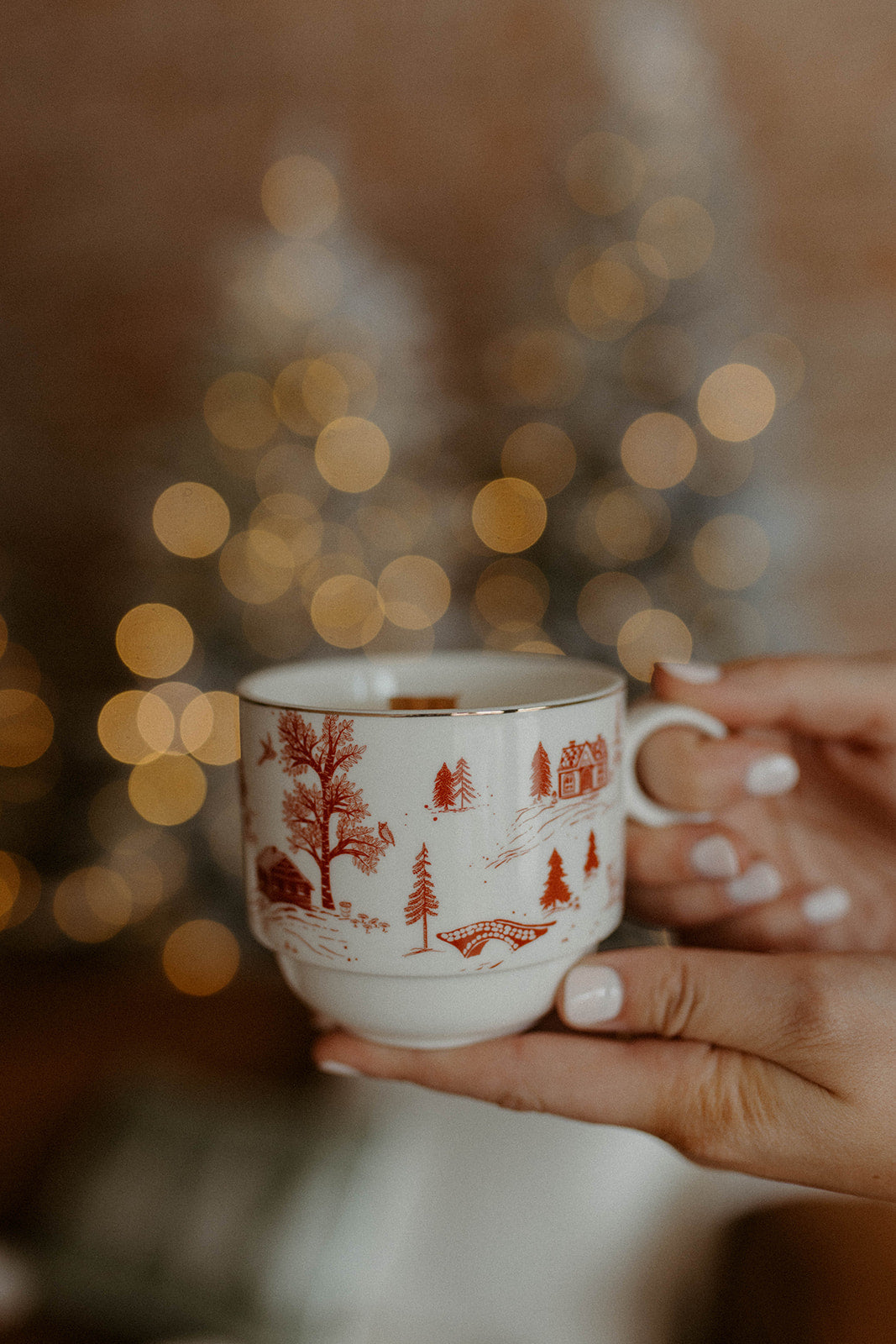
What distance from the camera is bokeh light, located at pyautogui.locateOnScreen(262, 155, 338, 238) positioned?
1408 mm

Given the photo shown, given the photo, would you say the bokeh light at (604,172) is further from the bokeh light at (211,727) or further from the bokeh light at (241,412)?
the bokeh light at (211,727)

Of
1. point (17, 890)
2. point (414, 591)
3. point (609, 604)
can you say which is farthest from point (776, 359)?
point (17, 890)

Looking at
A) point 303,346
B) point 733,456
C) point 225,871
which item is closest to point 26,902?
point 225,871

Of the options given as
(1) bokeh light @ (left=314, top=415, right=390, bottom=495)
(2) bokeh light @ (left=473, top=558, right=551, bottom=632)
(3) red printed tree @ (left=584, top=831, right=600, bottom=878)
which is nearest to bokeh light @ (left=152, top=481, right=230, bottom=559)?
(1) bokeh light @ (left=314, top=415, right=390, bottom=495)

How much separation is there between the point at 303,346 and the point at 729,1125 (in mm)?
1154

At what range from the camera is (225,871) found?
148 centimetres

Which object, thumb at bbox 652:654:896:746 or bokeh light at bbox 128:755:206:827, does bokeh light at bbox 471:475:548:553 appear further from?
bokeh light at bbox 128:755:206:827

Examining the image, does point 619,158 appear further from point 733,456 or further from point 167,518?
point 167,518

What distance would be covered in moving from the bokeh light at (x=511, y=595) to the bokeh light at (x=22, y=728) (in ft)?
2.51

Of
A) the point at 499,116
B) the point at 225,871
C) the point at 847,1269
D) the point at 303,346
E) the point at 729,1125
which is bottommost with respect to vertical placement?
the point at 847,1269

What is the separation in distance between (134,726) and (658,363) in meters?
1.01

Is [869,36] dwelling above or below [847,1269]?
above

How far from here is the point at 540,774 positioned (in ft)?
1.87

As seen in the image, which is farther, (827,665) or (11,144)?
(11,144)
